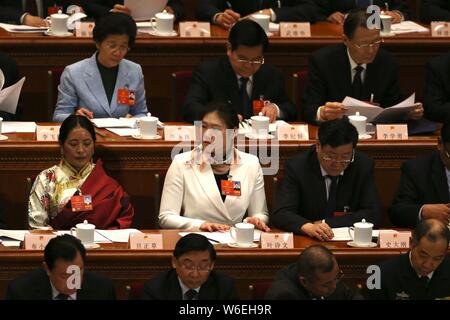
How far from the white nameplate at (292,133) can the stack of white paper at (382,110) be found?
236 millimetres

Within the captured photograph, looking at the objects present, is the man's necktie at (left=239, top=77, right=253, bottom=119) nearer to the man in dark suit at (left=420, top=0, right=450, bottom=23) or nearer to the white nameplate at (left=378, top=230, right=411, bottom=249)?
the white nameplate at (left=378, top=230, right=411, bottom=249)

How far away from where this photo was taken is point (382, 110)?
20.4 ft

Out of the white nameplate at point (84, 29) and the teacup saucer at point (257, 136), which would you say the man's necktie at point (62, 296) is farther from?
the white nameplate at point (84, 29)

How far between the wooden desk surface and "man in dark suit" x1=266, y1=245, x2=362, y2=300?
36 centimetres

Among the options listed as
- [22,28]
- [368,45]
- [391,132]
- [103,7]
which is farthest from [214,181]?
[103,7]

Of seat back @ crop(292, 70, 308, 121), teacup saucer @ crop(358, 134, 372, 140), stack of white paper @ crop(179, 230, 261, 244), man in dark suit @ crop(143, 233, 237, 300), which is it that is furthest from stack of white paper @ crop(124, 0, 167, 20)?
man in dark suit @ crop(143, 233, 237, 300)

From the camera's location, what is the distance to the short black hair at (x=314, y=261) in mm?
4914

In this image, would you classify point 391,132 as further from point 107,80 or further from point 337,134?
point 107,80

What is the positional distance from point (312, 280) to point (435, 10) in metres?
2.98

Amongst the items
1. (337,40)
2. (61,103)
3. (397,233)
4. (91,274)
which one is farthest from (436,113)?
(91,274)

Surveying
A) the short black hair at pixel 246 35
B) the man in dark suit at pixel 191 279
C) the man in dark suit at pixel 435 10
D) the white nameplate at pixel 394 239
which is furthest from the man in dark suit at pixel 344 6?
the man in dark suit at pixel 191 279

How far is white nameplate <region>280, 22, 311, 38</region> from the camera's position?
7008mm

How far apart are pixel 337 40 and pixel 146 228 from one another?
157 centimetres

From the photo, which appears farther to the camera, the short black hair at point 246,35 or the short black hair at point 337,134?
the short black hair at point 246,35
